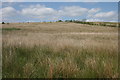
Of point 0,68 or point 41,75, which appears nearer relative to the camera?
point 41,75

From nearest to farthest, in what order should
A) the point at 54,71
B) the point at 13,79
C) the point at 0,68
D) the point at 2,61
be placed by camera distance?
the point at 13,79, the point at 54,71, the point at 0,68, the point at 2,61

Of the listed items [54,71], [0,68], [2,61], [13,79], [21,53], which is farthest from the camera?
[21,53]

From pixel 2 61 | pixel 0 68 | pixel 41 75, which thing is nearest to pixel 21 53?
pixel 2 61

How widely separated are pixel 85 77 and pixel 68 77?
0.32m

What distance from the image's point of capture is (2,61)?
393cm

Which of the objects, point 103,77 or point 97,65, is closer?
point 103,77

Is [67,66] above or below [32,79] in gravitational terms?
above

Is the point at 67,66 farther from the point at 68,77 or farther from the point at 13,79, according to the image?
the point at 13,79

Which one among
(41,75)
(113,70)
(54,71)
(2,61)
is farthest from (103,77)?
(2,61)

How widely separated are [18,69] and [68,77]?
1.04 metres

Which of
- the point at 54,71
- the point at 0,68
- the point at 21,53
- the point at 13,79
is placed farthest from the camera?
the point at 21,53

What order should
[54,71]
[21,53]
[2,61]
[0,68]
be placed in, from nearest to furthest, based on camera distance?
1. [54,71]
2. [0,68]
3. [2,61]
4. [21,53]

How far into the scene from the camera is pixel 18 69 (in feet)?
11.6

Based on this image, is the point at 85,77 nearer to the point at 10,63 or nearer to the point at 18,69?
the point at 18,69
